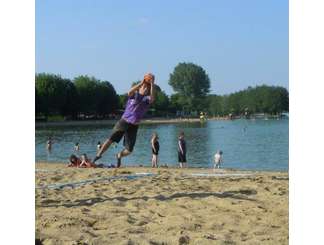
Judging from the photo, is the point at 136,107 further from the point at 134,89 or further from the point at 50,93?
the point at 50,93

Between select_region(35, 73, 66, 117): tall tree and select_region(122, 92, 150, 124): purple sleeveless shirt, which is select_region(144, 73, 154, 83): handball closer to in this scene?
select_region(122, 92, 150, 124): purple sleeveless shirt

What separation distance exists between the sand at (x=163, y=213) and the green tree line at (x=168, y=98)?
36868 mm

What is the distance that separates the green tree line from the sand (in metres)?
36.9

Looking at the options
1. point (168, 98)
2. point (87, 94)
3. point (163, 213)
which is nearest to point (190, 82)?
point (168, 98)

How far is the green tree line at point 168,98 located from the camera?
81488 millimetres

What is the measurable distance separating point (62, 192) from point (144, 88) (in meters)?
1.80

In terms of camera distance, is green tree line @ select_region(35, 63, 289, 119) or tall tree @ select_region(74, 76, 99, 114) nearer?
green tree line @ select_region(35, 63, 289, 119)

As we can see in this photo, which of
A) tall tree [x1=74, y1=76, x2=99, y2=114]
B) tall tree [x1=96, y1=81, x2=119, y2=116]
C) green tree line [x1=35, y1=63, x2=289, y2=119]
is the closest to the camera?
green tree line [x1=35, y1=63, x2=289, y2=119]

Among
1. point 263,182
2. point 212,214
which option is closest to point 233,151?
point 263,182

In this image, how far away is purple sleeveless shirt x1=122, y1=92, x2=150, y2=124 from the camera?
704 centimetres

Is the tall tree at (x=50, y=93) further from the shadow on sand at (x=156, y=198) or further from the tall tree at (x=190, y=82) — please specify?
the shadow on sand at (x=156, y=198)

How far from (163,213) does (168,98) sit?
129 metres

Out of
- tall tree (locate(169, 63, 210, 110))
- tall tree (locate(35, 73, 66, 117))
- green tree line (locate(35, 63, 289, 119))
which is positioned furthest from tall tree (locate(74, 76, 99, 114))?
tall tree (locate(169, 63, 210, 110))
